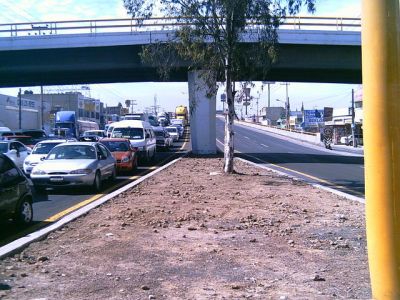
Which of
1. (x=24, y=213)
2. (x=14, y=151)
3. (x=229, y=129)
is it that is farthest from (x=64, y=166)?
(x=229, y=129)

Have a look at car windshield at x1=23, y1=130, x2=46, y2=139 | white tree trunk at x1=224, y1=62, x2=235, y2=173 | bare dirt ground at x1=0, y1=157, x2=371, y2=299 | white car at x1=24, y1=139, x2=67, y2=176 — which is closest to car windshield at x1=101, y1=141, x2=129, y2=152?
white car at x1=24, y1=139, x2=67, y2=176

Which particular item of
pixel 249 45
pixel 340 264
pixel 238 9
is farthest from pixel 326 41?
pixel 340 264

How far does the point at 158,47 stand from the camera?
2012 cm

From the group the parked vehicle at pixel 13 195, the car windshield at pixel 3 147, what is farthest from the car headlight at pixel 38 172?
the car windshield at pixel 3 147

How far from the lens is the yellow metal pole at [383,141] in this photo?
3.51 m

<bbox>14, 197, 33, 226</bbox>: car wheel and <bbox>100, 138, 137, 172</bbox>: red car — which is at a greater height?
<bbox>100, 138, 137, 172</bbox>: red car

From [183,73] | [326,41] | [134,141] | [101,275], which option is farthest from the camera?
[183,73]

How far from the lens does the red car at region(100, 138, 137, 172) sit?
21631mm

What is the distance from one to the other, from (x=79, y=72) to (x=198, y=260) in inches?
1275

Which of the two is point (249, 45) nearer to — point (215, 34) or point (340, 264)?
point (215, 34)

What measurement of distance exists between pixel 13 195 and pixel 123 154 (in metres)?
12.5

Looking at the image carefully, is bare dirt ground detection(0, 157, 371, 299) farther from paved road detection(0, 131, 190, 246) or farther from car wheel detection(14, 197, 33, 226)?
car wheel detection(14, 197, 33, 226)

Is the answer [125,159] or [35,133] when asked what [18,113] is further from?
[125,159]

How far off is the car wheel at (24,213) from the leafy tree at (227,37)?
1047 cm
